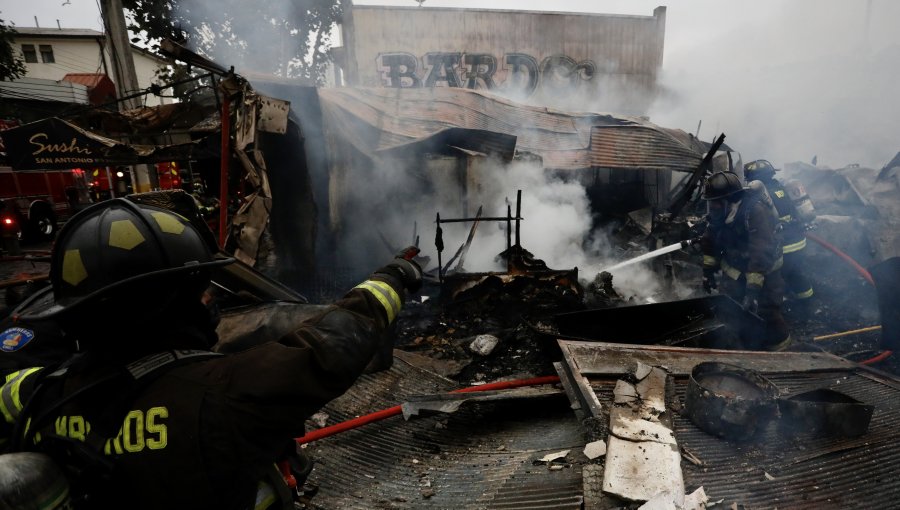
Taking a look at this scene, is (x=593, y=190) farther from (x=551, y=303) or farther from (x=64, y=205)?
(x=64, y=205)

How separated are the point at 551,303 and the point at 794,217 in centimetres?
383

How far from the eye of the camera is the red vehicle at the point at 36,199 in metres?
13.5

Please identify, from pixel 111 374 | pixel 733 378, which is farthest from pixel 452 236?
pixel 111 374

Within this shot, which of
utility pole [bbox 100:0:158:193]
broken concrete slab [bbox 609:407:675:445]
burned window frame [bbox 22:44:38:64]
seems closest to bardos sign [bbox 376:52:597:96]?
utility pole [bbox 100:0:158:193]

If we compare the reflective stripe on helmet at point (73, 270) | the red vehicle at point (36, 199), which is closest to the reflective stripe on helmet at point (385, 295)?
the reflective stripe on helmet at point (73, 270)

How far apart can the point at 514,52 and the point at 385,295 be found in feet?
75.9

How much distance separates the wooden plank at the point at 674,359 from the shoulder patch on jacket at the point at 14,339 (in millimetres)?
3309

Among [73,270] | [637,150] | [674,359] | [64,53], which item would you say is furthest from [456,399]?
[64,53]

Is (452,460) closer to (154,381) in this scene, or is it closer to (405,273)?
(405,273)

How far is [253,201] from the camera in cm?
522

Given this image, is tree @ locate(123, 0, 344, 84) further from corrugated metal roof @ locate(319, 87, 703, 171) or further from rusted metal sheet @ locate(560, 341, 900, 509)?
rusted metal sheet @ locate(560, 341, 900, 509)

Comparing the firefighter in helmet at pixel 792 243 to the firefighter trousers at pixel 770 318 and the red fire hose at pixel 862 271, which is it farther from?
the firefighter trousers at pixel 770 318

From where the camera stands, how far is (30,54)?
29.9 metres

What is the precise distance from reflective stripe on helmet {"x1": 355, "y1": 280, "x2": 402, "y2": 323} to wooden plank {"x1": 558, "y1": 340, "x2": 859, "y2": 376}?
2.12 metres
